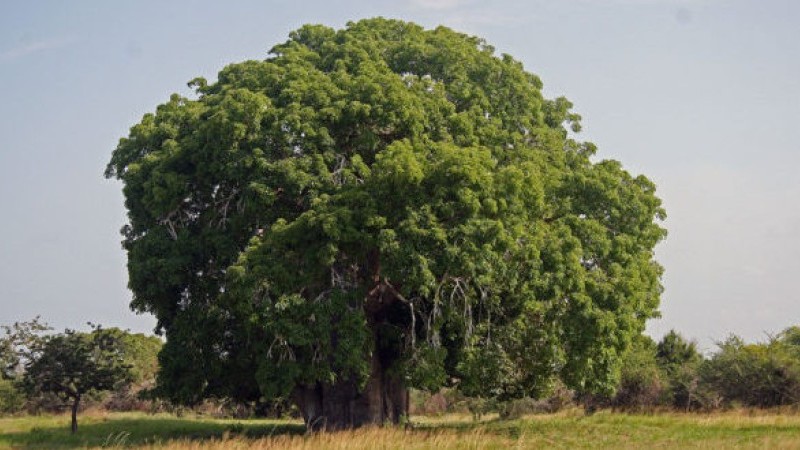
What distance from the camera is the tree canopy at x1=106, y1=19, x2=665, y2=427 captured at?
22.4 m

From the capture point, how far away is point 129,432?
27.9m

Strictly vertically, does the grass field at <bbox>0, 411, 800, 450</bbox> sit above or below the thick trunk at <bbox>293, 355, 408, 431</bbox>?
below

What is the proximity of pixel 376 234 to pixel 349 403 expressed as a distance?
254 inches

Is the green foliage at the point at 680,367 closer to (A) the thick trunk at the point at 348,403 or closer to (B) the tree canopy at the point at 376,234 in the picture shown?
(B) the tree canopy at the point at 376,234

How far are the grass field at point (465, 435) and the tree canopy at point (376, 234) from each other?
5.03ft

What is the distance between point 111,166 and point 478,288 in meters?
13.1

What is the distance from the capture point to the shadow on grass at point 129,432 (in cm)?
2636

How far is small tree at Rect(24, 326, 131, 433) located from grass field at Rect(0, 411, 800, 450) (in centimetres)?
152

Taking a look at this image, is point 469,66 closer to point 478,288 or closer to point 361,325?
point 478,288

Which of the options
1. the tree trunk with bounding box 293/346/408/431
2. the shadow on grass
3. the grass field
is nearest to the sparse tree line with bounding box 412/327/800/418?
the grass field

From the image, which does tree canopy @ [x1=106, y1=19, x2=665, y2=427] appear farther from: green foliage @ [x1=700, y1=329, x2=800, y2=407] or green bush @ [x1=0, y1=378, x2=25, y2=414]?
green bush @ [x1=0, y1=378, x2=25, y2=414]

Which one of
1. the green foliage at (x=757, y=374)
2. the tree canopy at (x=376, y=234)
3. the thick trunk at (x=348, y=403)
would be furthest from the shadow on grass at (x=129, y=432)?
the green foliage at (x=757, y=374)

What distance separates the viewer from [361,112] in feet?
80.1

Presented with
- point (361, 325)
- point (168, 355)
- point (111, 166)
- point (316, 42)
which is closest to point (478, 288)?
point (361, 325)
